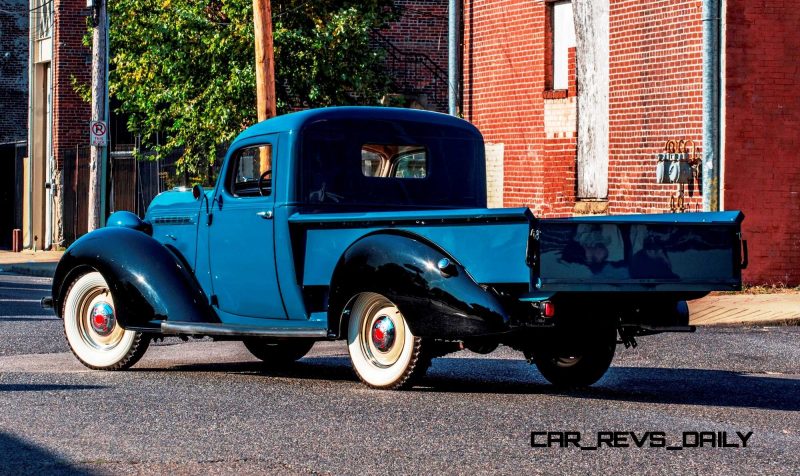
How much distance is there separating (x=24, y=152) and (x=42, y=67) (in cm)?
275

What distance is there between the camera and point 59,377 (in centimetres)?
1124

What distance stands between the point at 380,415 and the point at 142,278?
10.9ft

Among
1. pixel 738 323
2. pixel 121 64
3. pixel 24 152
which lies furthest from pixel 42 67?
pixel 738 323

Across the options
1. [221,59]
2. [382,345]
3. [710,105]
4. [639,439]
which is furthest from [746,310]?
[221,59]

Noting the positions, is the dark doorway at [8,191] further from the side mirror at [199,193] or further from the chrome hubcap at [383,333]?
the chrome hubcap at [383,333]

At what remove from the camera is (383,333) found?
10312mm

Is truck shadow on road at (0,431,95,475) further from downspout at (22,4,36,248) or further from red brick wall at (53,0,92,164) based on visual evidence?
downspout at (22,4,36,248)

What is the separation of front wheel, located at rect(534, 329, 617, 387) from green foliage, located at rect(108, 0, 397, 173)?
1645cm

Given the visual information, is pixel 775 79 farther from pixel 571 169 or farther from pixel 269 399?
pixel 269 399

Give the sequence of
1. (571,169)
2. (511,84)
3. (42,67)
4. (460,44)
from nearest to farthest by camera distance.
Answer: (571,169) < (511,84) < (460,44) < (42,67)

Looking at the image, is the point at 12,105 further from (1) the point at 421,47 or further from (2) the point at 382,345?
(2) the point at 382,345

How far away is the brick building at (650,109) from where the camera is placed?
19.8 m

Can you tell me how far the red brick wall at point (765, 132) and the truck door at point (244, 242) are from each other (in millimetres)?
9786

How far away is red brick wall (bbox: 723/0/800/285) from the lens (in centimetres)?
1973
